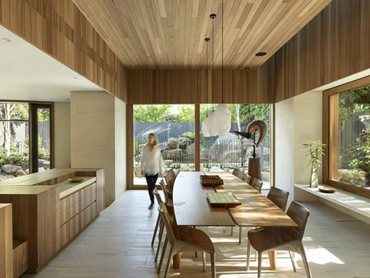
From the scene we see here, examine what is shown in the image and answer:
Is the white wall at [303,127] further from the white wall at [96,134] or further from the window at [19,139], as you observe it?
the window at [19,139]

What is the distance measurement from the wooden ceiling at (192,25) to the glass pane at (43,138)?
3.36m

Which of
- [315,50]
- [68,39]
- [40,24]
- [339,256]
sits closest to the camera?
[40,24]

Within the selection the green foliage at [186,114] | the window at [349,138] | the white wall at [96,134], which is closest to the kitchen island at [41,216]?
the white wall at [96,134]

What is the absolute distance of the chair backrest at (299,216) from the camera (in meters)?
2.53

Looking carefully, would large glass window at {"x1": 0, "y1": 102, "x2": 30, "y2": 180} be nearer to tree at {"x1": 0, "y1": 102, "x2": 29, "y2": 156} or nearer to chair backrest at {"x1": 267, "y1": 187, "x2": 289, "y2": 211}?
tree at {"x1": 0, "y1": 102, "x2": 29, "y2": 156}

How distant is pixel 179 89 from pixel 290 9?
3892 millimetres

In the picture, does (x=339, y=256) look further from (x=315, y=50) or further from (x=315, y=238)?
(x=315, y=50)

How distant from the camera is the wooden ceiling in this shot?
3.81m

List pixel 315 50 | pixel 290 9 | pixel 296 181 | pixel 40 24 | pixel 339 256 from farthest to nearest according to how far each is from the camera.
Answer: pixel 296 181, pixel 315 50, pixel 290 9, pixel 339 256, pixel 40 24

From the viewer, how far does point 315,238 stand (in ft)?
13.2

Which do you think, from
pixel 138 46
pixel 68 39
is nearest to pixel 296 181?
pixel 138 46

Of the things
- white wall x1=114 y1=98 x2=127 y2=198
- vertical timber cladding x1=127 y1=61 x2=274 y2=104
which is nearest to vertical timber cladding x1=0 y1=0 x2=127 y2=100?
white wall x1=114 y1=98 x2=127 y2=198

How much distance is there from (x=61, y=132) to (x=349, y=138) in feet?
23.6

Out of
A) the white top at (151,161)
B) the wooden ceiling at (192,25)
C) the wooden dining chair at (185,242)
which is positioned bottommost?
the wooden dining chair at (185,242)
